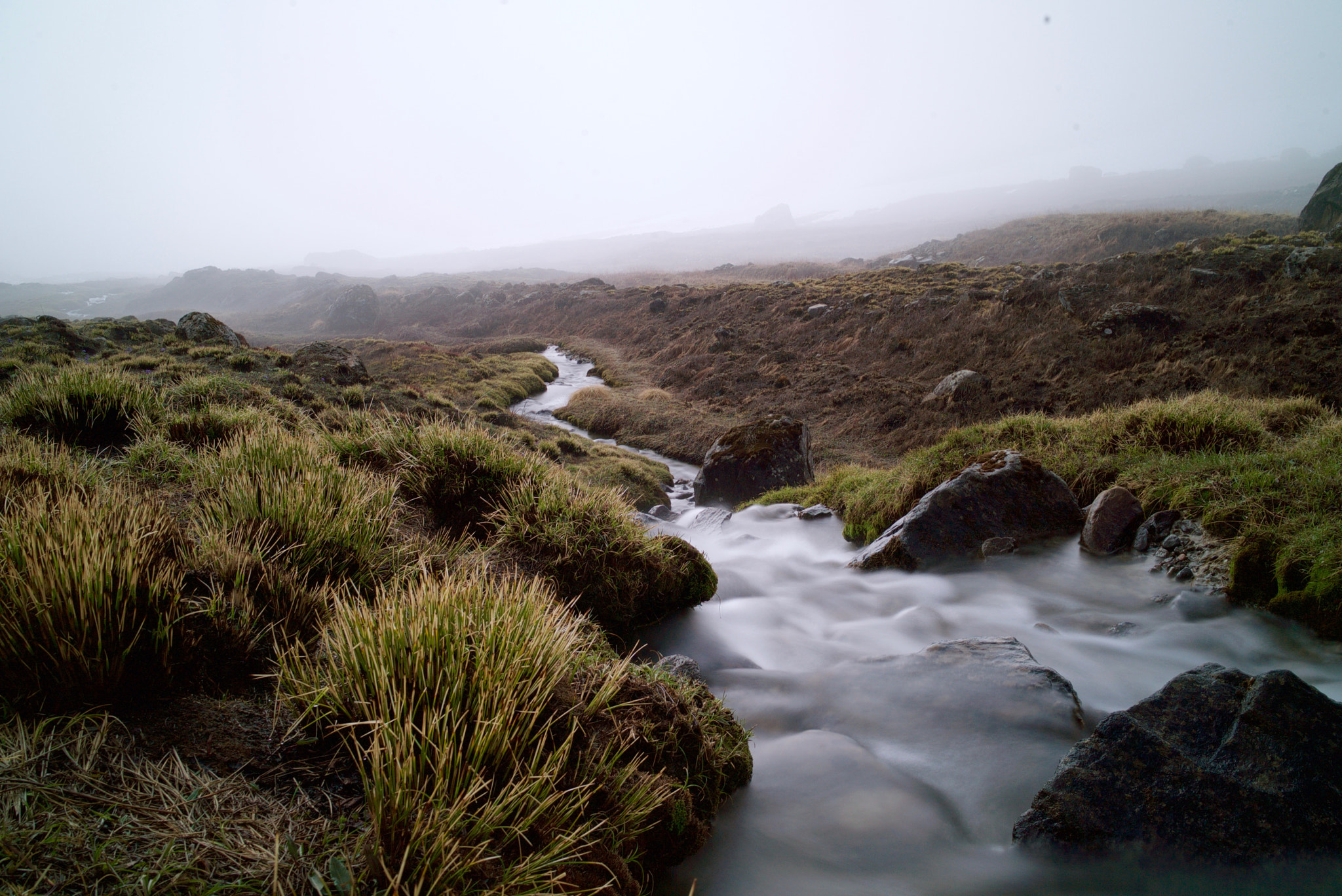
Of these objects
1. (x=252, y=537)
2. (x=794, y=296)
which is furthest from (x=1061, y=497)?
(x=794, y=296)

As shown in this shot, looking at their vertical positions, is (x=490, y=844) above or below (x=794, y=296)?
below

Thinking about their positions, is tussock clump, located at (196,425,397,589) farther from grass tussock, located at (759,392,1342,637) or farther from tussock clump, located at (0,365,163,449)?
grass tussock, located at (759,392,1342,637)

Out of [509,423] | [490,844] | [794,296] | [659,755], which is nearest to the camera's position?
[490,844]

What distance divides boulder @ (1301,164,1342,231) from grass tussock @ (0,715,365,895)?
4959 cm

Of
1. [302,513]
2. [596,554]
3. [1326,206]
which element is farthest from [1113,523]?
[1326,206]

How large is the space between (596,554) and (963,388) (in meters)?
18.1

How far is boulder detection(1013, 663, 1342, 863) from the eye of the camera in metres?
3.25

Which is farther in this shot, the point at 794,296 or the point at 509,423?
the point at 794,296

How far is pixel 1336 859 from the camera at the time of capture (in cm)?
310

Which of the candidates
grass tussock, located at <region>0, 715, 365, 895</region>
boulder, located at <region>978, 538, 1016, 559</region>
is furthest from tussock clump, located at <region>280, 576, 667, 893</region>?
boulder, located at <region>978, 538, 1016, 559</region>

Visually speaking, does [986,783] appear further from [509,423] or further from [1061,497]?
[509,423]

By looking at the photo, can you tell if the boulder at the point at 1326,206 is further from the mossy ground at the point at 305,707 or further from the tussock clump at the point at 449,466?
the mossy ground at the point at 305,707

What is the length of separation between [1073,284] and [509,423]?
24.4 m

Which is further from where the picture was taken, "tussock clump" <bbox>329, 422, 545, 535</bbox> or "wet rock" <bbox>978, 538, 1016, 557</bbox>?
"wet rock" <bbox>978, 538, 1016, 557</bbox>
